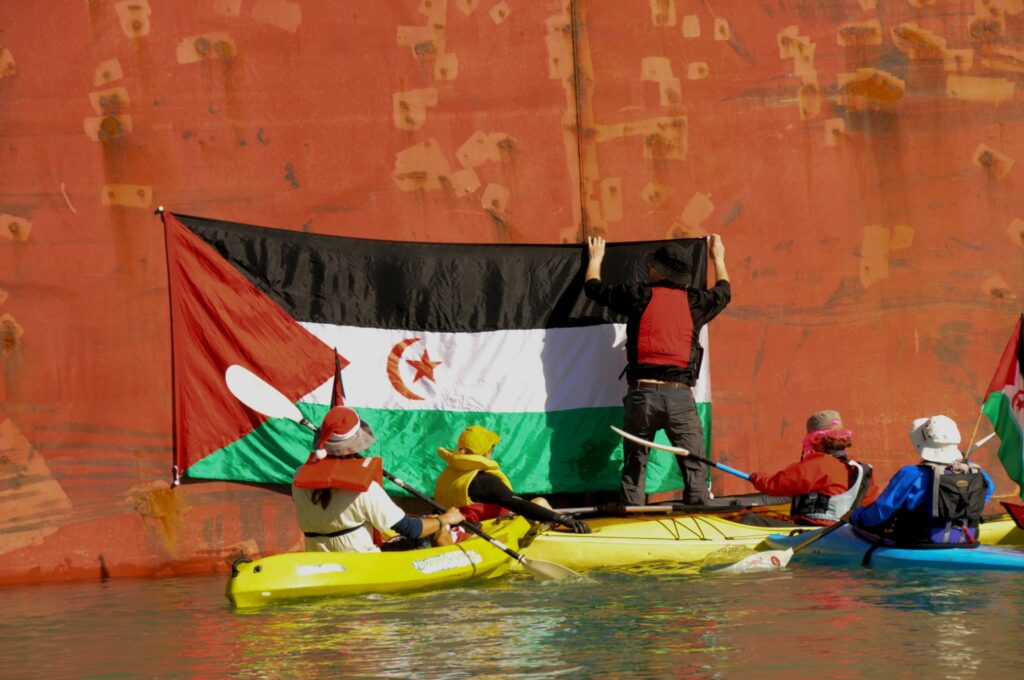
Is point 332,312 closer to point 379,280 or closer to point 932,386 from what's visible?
point 379,280

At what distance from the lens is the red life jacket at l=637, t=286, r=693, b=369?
868 cm

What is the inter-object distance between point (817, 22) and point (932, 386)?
8.04 ft

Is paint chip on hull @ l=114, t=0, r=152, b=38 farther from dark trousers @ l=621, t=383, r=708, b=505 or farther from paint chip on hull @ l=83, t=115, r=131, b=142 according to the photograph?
dark trousers @ l=621, t=383, r=708, b=505

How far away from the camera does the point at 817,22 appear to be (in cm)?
946

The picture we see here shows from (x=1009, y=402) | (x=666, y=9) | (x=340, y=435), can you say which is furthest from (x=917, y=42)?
(x=340, y=435)

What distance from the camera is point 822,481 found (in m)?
8.25

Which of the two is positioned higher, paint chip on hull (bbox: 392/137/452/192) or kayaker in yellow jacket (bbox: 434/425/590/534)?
paint chip on hull (bbox: 392/137/452/192)

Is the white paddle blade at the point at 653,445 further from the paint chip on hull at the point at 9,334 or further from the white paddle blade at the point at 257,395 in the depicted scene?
the paint chip on hull at the point at 9,334

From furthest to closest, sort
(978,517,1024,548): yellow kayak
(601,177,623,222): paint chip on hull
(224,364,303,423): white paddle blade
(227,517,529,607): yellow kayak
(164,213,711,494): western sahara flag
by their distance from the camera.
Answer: (601,177,623,222): paint chip on hull
(164,213,711,494): western sahara flag
(224,364,303,423): white paddle blade
(978,517,1024,548): yellow kayak
(227,517,529,607): yellow kayak

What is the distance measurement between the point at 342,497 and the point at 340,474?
0.18 metres

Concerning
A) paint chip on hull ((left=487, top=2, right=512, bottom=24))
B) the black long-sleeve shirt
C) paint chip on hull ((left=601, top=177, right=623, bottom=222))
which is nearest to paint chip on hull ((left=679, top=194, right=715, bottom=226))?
paint chip on hull ((left=601, top=177, right=623, bottom=222))

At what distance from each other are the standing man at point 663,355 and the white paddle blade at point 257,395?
1.91 metres

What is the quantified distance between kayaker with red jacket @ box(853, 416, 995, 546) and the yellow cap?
81.2 inches

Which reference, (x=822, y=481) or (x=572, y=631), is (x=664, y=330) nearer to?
(x=822, y=481)
